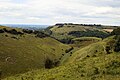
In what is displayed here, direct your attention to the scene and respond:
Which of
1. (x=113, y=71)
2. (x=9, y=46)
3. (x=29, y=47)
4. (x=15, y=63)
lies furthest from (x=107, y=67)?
(x=29, y=47)

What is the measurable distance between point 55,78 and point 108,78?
869 centimetres

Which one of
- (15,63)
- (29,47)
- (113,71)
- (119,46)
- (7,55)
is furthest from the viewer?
(29,47)

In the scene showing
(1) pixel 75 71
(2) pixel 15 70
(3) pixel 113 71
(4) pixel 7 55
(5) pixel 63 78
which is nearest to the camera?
(3) pixel 113 71

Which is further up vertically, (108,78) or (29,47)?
(108,78)

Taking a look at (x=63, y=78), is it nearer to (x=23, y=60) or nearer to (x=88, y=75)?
(x=88, y=75)

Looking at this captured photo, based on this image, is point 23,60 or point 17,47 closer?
point 23,60

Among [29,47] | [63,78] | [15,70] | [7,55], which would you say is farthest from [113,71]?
[29,47]

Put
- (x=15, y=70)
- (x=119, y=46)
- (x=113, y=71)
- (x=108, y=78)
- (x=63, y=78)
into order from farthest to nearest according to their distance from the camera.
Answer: (x=15, y=70) → (x=119, y=46) → (x=63, y=78) → (x=113, y=71) → (x=108, y=78)

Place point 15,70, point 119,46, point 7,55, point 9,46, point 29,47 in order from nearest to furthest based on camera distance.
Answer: point 119,46, point 15,70, point 7,55, point 9,46, point 29,47

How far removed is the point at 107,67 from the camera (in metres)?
33.1

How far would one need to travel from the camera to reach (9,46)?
12050 cm

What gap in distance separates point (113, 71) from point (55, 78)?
25.0 ft

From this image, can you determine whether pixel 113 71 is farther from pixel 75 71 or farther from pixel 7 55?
pixel 7 55

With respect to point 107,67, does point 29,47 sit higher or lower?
lower
